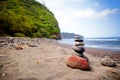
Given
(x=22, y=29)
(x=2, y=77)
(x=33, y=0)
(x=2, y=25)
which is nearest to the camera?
(x=2, y=77)

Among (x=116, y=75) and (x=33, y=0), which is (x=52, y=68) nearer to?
(x=116, y=75)

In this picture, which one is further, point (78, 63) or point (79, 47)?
point (79, 47)

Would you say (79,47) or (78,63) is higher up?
(79,47)

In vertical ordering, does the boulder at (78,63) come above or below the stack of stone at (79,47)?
below

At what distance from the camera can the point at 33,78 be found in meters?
3.83

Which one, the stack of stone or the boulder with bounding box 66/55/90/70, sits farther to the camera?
the stack of stone

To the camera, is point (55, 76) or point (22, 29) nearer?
point (55, 76)

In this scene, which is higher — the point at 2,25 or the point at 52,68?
the point at 2,25

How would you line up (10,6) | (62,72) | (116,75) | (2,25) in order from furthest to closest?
(10,6) → (2,25) → (116,75) → (62,72)

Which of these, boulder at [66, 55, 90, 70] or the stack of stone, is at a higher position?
the stack of stone

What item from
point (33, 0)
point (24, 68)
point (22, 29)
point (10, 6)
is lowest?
point (24, 68)

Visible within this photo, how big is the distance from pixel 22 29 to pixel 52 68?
2073cm

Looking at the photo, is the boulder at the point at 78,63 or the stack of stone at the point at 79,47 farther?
the stack of stone at the point at 79,47

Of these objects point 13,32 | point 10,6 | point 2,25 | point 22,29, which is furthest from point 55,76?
point 10,6
